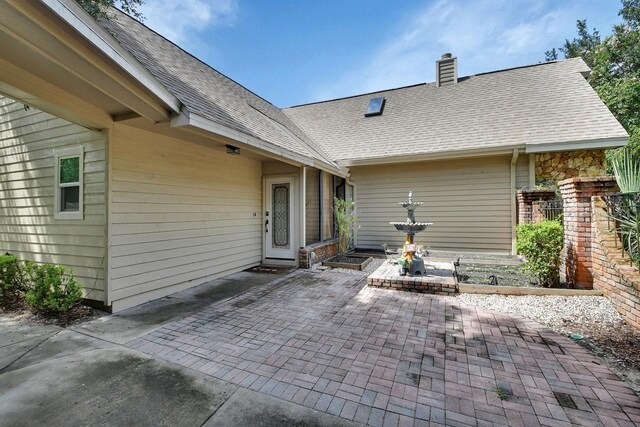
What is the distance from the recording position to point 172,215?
5160 millimetres

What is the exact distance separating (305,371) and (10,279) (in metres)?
5.37

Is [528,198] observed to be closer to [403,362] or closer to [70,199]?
[403,362]

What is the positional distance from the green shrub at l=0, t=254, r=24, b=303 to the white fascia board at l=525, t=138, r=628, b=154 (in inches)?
433

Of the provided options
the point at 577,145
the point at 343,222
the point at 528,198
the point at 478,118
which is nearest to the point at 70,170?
the point at 343,222

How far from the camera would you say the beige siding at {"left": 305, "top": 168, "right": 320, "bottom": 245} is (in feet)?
27.8

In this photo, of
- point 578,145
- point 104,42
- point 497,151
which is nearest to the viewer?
point 104,42

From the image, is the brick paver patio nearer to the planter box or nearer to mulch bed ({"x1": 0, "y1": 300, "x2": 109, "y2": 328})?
mulch bed ({"x1": 0, "y1": 300, "x2": 109, "y2": 328})

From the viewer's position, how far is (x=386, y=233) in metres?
9.52

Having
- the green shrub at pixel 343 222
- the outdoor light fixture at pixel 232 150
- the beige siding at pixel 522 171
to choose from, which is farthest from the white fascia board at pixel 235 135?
the beige siding at pixel 522 171

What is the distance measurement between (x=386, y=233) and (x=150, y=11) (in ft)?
26.3

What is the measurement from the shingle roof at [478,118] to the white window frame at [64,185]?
6780mm

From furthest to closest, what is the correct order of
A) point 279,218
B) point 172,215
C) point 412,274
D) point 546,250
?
1. point 279,218
2. point 412,274
3. point 172,215
4. point 546,250

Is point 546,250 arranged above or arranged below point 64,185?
below

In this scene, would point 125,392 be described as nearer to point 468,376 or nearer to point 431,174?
point 468,376
